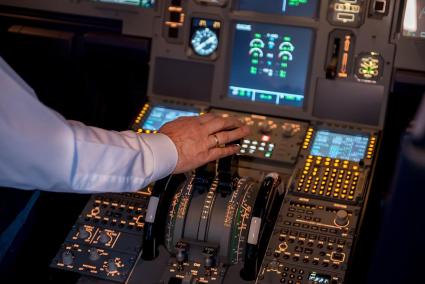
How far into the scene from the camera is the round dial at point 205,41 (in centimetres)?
341

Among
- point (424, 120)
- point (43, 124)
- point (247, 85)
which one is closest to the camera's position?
point (424, 120)

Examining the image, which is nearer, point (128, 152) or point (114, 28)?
point (128, 152)

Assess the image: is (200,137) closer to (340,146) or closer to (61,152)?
(61,152)

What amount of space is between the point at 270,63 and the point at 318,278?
1.10 metres

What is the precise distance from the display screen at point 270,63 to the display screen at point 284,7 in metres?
0.07

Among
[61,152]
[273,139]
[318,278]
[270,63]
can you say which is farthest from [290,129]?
[61,152]

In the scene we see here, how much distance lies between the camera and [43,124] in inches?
87.1

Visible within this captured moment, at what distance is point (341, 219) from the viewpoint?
286 centimetres

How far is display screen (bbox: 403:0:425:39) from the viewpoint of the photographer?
315 centimetres

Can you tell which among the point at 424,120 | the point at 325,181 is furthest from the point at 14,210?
the point at 424,120

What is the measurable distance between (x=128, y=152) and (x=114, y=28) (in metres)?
1.37

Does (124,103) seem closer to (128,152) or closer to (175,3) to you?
(175,3)

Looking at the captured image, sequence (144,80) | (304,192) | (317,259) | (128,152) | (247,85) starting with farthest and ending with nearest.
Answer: (144,80) → (247,85) → (304,192) → (317,259) → (128,152)

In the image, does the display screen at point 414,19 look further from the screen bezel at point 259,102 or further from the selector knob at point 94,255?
the selector knob at point 94,255
